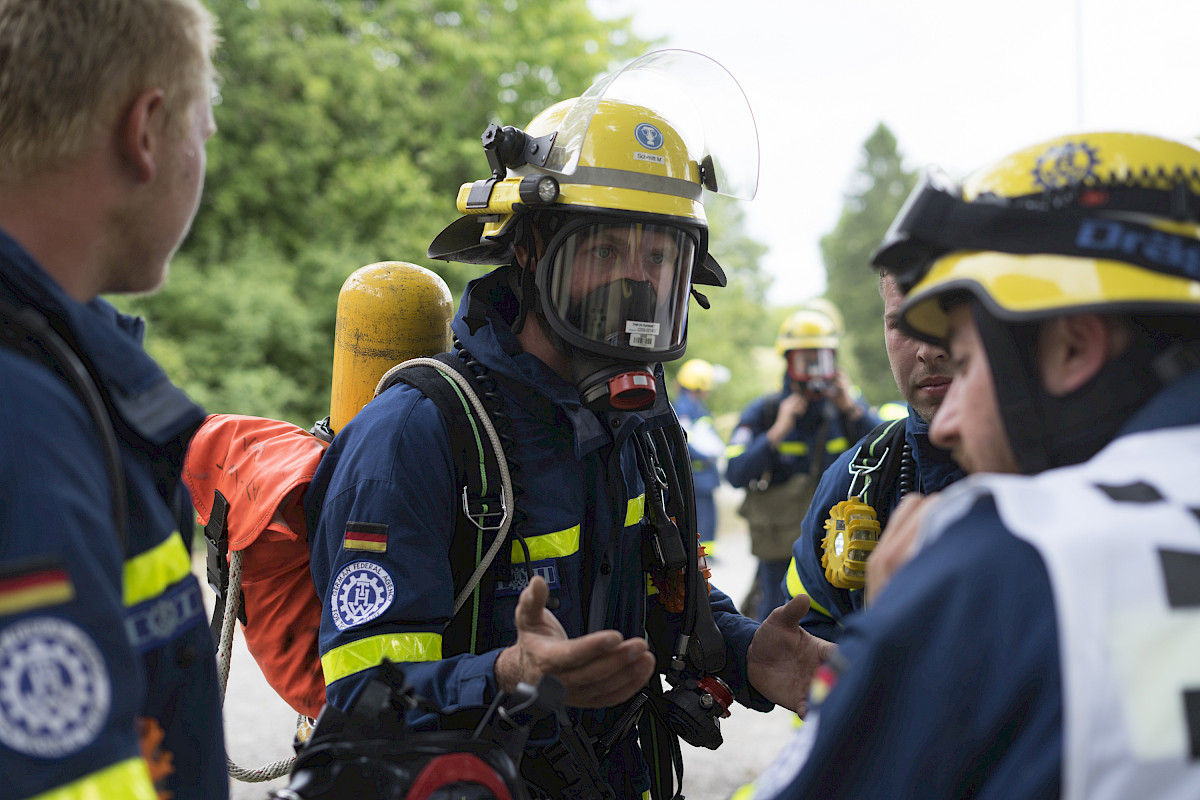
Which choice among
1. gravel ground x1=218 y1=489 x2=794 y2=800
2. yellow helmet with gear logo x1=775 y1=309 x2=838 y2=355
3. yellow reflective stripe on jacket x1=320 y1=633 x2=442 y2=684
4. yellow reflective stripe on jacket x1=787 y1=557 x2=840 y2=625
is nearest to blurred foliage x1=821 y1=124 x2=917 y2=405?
yellow helmet with gear logo x1=775 y1=309 x2=838 y2=355

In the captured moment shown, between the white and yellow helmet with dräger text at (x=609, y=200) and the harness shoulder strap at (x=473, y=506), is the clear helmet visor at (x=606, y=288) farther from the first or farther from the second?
the harness shoulder strap at (x=473, y=506)

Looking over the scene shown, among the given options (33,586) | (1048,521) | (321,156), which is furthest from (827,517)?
(321,156)

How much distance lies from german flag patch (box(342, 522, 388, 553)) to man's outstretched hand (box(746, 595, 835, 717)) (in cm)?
105

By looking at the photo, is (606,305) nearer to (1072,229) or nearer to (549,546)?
(549,546)

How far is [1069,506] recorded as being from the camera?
1064mm

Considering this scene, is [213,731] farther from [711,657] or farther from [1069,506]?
[711,657]

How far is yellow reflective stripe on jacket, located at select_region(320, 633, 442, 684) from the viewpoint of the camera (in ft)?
6.36

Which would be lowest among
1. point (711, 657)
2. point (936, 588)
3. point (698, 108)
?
point (711, 657)

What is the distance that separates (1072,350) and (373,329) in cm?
184

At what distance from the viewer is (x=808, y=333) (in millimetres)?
6957

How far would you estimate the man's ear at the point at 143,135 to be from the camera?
1.20m

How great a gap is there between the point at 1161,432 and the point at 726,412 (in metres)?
21.4

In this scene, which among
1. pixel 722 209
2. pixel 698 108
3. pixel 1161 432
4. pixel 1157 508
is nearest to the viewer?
pixel 1157 508

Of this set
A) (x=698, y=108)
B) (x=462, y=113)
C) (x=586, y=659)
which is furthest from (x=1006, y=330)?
(x=462, y=113)
